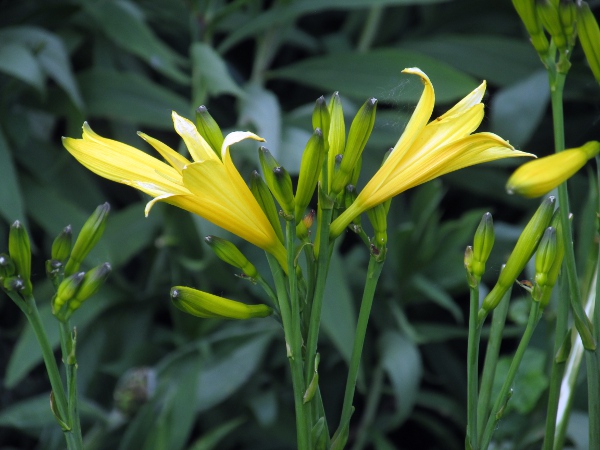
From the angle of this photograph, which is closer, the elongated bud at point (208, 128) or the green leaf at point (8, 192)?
the elongated bud at point (208, 128)

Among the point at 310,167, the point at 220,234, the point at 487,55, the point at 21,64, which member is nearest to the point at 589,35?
the point at 310,167

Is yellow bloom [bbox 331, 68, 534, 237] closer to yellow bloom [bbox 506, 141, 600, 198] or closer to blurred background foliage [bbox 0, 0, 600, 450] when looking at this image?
yellow bloom [bbox 506, 141, 600, 198]

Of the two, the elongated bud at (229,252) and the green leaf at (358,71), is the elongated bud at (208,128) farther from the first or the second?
the green leaf at (358,71)

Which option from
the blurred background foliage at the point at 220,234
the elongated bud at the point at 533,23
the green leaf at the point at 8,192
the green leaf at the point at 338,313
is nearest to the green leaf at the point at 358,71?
the blurred background foliage at the point at 220,234

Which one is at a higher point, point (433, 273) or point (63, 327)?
point (63, 327)

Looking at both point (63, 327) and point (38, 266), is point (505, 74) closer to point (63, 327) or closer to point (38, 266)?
point (38, 266)

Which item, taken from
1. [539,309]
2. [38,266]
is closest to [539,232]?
[539,309]

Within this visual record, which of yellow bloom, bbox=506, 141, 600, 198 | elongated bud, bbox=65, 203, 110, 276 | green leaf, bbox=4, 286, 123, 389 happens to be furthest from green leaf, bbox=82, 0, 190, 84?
yellow bloom, bbox=506, 141, 600, 198
